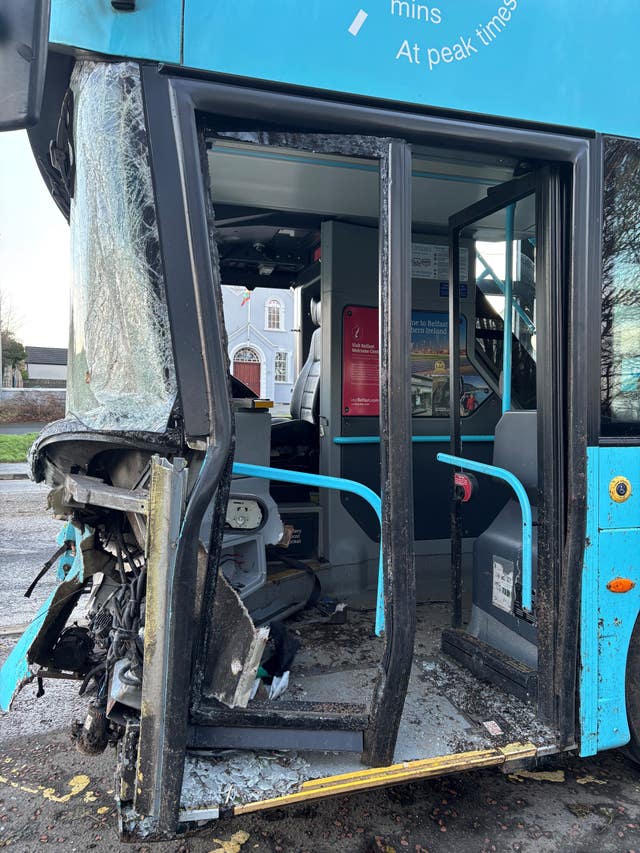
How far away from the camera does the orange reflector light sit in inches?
96.5

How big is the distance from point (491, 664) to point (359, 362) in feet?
7.47

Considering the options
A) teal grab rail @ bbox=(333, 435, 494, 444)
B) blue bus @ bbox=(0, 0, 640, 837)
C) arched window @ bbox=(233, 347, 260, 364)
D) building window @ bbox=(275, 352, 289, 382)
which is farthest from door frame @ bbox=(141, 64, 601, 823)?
arched window @ bbox=(233, 347, 260, 364)

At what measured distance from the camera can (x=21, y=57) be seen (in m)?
1.47

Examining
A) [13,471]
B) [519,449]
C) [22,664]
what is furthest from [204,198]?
[13,471]

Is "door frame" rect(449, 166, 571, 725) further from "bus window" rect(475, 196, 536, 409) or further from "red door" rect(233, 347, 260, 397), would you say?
"red door" rect(233, 347, 260, 397)

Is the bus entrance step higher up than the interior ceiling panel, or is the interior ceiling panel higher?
the interior ceiling panel

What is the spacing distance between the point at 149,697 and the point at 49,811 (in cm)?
121

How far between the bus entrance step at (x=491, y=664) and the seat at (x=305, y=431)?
183cm

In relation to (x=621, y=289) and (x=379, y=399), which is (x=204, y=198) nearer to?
(x=379, y=399)

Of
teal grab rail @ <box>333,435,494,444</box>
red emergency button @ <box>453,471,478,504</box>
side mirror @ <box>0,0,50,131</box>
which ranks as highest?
side mirror @ <box>0,0,50,131</box>

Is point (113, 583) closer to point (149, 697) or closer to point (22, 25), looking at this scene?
point (149, 697)

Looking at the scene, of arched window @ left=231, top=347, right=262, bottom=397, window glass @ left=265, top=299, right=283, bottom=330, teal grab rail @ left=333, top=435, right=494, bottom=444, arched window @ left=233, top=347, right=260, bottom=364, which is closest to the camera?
teal grab rail @ left=333, top=435, right=494, bottom=444

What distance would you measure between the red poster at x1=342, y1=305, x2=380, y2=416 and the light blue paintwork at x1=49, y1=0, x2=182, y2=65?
8.61 feet

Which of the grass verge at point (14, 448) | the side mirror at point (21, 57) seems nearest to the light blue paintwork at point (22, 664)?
the side mirror at point (21, 57)
